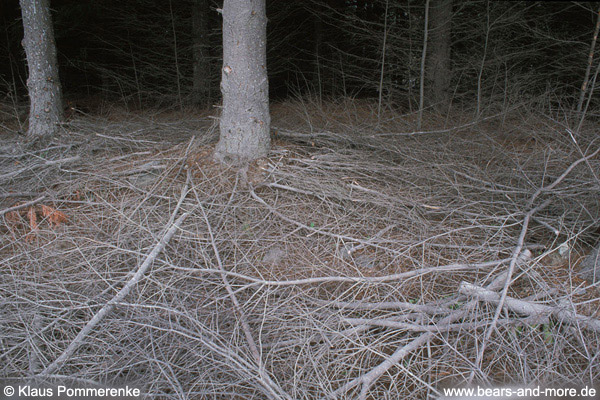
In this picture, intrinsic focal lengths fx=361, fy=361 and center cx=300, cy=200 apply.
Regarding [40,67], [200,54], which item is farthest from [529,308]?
[200,54]

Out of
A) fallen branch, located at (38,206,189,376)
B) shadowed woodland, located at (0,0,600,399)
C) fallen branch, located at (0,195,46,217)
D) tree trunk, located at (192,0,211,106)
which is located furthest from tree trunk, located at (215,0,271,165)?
tree trunk, located at (192,0,211,106)

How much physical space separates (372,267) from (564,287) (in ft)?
3.72

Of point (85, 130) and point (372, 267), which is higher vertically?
point (85, 130)

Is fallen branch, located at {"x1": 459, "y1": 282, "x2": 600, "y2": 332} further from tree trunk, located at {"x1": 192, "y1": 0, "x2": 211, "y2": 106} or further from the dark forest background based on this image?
tree trunk, located at {"x1": 192, "y1": 0, "x2": 211, "y2": 106}

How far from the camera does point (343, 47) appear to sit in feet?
33.6

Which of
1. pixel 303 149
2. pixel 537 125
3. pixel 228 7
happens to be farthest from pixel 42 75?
pixel 537 125

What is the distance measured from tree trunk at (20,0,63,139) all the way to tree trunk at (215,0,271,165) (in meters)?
2.56

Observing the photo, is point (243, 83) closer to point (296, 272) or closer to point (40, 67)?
point (296, 272)

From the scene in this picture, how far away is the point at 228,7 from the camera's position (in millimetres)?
3354

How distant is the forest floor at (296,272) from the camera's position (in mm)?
1812

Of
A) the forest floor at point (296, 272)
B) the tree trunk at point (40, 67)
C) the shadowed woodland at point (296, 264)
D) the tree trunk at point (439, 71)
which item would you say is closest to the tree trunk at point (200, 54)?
the tree trunk at point (40, 67)

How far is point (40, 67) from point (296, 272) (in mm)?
4348

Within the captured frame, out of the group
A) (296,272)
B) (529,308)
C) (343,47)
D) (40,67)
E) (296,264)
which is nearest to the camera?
(529,308)

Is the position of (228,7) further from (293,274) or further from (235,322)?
(235,322)
